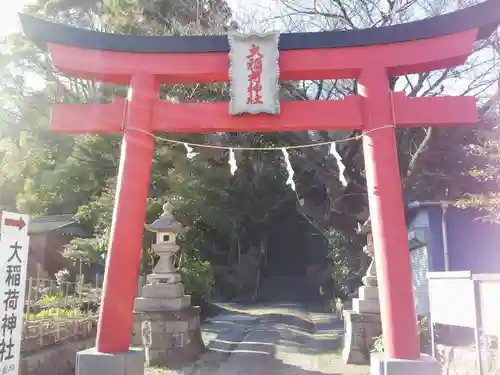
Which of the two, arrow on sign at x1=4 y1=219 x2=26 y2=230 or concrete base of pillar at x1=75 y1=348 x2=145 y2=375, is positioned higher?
arrow on sign at x1=4 y1=219 x2=26 y2=230

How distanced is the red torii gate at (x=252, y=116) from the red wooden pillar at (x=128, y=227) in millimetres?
15

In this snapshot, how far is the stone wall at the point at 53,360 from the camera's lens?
6.89 meters

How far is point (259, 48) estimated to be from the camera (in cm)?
705

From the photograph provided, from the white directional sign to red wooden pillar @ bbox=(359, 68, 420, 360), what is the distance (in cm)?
470

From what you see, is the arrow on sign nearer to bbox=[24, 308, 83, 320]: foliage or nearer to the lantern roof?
bbox=[24, 308, 83, 320]: foliage

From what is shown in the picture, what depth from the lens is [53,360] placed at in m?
7.73

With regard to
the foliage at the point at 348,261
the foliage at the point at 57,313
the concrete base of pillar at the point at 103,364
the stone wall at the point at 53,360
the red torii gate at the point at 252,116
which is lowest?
the stone wall at the point at 53,360

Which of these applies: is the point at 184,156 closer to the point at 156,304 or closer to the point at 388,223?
the point at 156,304

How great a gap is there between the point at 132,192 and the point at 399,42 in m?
4.78

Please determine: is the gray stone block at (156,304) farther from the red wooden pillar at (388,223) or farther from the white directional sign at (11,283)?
the red wooden pillar at (388,223)

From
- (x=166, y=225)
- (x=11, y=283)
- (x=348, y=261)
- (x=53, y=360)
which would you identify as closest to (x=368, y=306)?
(x=166, y=225)

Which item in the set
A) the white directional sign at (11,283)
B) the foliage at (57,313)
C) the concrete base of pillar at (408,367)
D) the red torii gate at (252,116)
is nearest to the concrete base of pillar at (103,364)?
the red torii gate at (252,116)

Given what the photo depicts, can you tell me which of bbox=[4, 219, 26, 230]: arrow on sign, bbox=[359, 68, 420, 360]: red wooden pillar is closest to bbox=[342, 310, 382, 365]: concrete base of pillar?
bbox=[359, 68, 420, 360]: red wooden pillar

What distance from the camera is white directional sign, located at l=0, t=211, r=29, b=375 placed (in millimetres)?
4770
